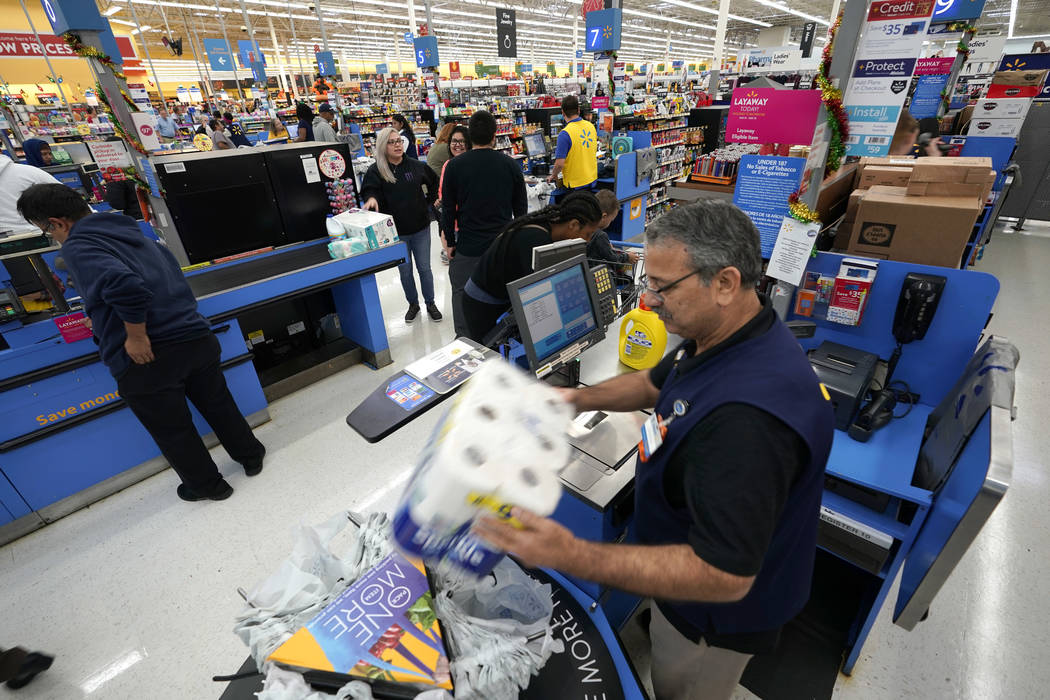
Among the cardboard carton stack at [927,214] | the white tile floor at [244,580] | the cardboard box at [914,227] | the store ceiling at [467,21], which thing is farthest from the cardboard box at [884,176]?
the store ceiling at [467,21]

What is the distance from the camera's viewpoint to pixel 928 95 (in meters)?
6.82

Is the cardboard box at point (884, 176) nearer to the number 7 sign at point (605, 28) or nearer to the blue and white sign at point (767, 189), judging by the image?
the blue and white sign at point (767, 189)

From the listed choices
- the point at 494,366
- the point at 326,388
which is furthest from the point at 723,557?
the point at 326,388

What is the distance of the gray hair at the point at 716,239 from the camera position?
0.94m

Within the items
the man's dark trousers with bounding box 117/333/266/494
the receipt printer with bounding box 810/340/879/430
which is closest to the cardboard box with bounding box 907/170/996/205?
the receipt printer with bounding box 810/340/879/430

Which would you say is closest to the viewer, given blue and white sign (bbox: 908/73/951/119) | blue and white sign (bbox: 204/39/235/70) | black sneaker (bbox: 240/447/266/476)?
black sneaker (bbox: 240/447/266/476)

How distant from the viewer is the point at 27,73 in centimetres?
1521

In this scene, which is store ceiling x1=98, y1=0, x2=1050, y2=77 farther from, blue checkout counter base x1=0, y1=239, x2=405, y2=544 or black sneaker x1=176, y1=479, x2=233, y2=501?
black sneaker x1=176, y1=479, x2=233, y2=501

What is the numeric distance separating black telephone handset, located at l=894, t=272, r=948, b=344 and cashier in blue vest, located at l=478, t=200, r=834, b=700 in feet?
4.44

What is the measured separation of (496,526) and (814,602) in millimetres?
1978

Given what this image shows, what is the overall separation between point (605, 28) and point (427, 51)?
426cm

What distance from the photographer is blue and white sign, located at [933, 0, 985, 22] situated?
597cm

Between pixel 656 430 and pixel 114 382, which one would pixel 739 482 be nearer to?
pixel 656 430

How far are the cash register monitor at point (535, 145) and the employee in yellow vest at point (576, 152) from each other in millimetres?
1541
